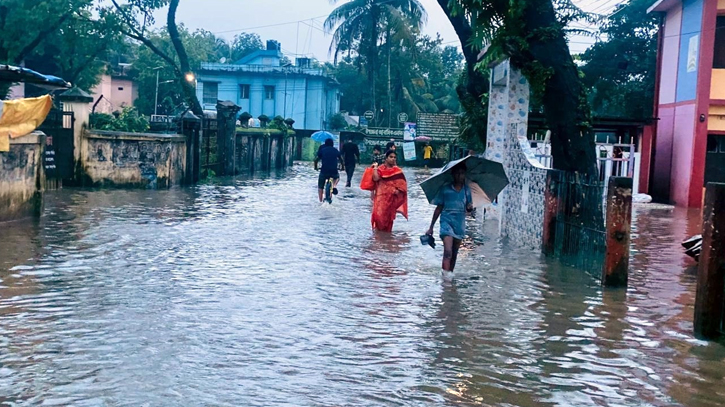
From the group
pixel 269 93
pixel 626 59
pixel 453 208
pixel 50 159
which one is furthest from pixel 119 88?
pixel 453 208

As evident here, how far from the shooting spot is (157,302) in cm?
872

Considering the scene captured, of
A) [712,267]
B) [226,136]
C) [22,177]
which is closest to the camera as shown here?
[712,267]

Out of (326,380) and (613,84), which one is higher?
(613,84)

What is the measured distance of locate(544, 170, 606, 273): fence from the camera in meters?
10.9

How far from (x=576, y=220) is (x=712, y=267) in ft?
14.1

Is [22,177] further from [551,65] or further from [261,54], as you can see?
[261,54]

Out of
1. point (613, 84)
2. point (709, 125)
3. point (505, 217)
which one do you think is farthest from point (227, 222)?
point (613, 84)

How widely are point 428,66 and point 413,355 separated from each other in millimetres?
59690

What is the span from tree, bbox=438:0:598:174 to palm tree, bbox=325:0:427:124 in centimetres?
3837

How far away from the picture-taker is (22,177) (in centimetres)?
1526

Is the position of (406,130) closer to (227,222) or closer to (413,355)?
(227,222)

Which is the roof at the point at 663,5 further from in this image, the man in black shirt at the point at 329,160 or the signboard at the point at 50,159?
the signboard at the point at 50,159

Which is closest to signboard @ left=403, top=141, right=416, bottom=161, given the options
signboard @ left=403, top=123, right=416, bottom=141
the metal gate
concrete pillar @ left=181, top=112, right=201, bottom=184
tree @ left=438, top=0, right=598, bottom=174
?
signboard @ left=403, top=123, right=416, bottom=141

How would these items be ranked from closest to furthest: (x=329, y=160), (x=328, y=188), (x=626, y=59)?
(x=329, y=160) → (x=328, y=188) → (x=626, y=59)
